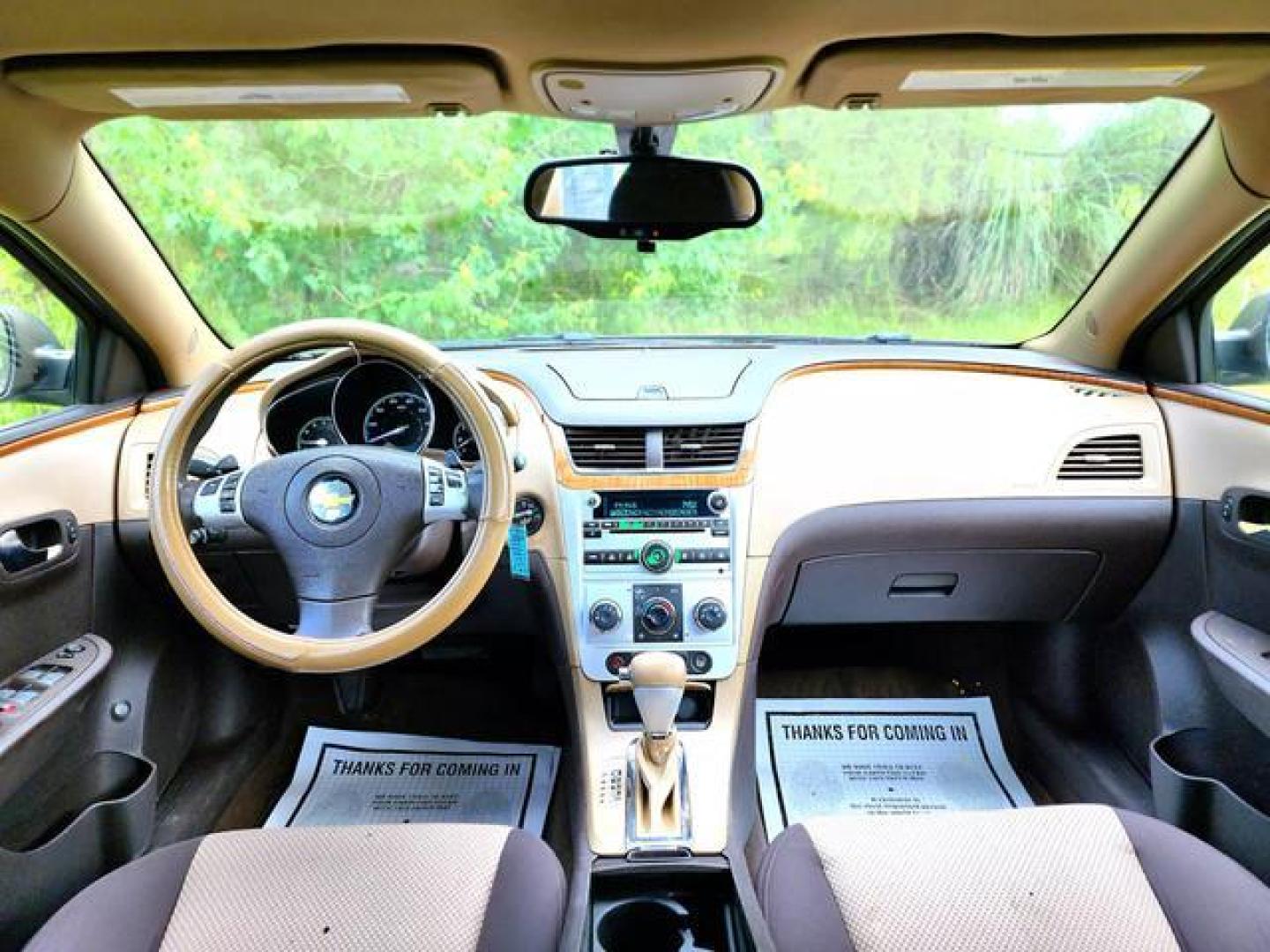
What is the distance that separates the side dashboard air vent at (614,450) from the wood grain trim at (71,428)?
105 centimetres

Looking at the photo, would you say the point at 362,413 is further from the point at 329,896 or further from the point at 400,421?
the point at 329,896

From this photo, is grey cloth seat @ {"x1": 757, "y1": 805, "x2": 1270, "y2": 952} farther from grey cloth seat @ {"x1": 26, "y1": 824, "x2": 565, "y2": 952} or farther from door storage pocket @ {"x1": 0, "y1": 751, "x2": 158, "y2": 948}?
door storage pocket @ {"x1": 0, "y1": 751, "x2": 158, "y2": 948}

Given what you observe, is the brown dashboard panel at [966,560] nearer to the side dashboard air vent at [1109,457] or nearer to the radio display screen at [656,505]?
the side dashboard air vent at [1109,457]

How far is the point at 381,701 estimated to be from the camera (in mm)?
2752

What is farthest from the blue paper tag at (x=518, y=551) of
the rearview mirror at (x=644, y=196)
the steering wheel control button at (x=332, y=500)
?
the rearview mirror at (x=644, y=196)

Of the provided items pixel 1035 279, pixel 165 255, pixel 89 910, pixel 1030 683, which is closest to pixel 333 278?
pixel 165 255

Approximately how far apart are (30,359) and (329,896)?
140 centimetres

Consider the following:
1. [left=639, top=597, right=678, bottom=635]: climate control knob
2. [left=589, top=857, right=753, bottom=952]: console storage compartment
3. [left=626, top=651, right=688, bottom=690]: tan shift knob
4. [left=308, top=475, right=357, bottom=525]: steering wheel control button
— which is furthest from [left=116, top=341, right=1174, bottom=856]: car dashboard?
[left=308, top=475, right=357, bottom=525]: steering wheel control button

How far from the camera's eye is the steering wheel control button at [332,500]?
4.85 ft

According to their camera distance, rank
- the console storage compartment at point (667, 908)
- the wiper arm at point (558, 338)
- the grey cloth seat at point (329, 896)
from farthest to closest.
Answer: the wiper arm at point (558, 338), the console storage compartment at point (667, 908), the grey cloth seat at point (329, 896)

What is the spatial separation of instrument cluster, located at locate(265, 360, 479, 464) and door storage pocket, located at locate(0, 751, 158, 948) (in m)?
0.86

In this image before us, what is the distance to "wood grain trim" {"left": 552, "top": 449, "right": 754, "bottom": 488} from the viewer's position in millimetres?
2027

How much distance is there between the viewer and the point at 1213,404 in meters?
2.07

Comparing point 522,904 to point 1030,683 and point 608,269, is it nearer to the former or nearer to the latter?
point 608,269
